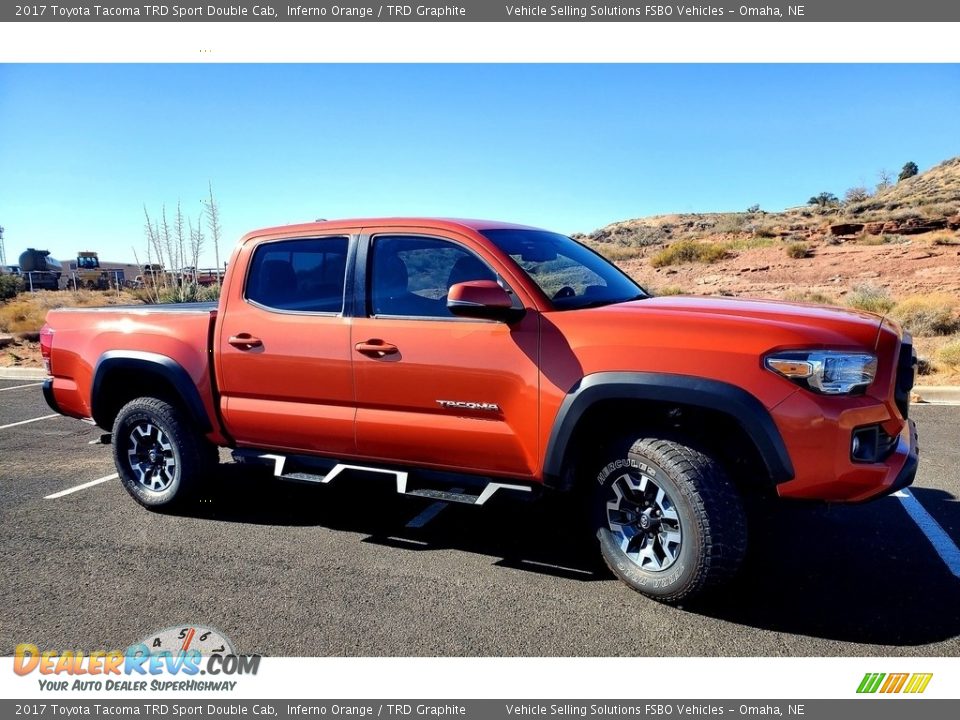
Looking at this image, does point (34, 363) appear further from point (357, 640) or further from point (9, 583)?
point (357, 640)

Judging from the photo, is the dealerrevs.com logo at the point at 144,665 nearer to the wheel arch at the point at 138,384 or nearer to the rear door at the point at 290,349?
the rear door at the point at 290,349

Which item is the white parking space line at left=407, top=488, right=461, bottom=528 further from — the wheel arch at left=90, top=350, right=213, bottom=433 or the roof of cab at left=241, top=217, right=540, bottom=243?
the roof of cab at left=241, top=217, right=540, bottom=243

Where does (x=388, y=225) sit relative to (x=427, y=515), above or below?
above

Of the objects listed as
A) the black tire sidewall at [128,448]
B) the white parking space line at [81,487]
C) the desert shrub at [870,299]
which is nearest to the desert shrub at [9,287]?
the white parking space line at [81,487]

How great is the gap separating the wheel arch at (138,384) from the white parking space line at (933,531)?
462cm

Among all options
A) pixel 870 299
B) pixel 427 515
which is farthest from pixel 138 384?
pixel 870 299

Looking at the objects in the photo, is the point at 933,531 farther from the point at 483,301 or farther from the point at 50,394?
the point at 50,394

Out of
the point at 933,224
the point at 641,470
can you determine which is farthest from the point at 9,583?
the point at 933,224

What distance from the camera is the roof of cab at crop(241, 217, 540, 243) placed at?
13.7 feet

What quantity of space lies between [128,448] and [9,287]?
29.0 m

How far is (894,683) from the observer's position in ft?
9.61

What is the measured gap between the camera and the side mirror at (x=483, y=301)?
3566 millimetres

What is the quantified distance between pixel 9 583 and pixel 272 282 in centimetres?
230

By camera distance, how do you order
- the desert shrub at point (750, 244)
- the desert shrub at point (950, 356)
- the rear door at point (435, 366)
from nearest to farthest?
1. the rear door at point (435, 366)
2. the desert shrub at point (950, 356)
3. the desert shrub at point (750, 244)
